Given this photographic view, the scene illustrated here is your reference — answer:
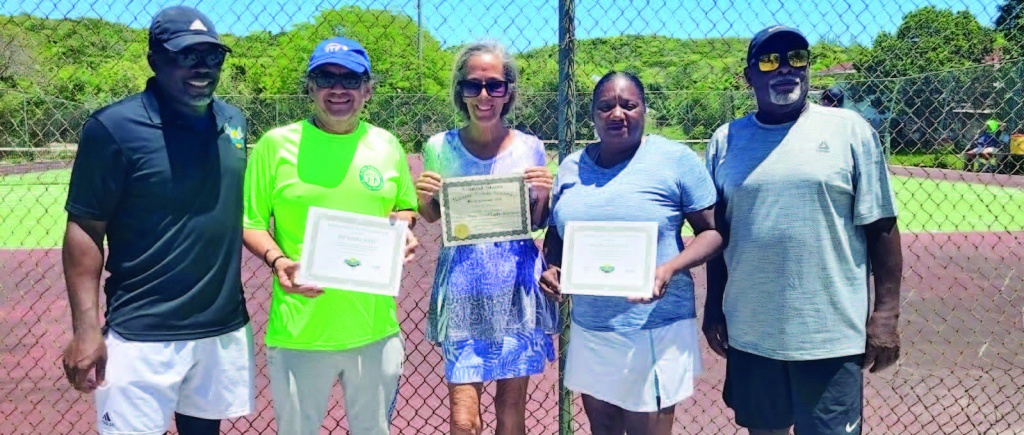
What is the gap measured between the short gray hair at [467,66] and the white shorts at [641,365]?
41.6 inches

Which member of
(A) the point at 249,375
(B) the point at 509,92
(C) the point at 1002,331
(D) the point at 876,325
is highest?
(B) the point at 509,92

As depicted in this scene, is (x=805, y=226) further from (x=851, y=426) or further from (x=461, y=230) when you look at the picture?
(x=461, y=230)

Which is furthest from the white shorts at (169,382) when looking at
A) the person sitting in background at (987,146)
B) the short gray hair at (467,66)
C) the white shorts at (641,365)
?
the person sitting in background at (987,146)

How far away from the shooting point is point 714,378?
17.5ft

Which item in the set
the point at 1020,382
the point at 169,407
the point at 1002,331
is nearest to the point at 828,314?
the point at 169,407

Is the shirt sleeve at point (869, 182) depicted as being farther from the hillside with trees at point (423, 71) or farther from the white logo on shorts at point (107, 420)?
the white logo on shorts at point (107, 420)

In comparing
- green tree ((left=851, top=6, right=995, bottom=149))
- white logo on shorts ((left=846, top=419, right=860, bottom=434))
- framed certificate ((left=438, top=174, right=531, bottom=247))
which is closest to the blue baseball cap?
framed certificate ((left=438, top=174, right=531, bottom=247))

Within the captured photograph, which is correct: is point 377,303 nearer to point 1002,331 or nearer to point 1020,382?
point 1020,382

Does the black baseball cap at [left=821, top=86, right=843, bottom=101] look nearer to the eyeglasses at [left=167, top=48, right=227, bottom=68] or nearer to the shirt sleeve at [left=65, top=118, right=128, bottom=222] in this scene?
the eyeglasses at [left=167, top=48, right=227, bottom=68]

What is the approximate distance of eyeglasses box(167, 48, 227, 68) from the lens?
261cm

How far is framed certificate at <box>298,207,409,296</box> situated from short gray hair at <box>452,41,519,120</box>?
2.03 feet

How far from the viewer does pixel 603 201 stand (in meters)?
2.87

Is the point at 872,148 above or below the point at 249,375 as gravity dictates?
above

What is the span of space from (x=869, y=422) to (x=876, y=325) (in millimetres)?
2033
